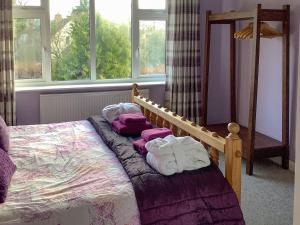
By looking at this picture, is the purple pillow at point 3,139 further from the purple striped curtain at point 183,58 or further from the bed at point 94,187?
the purple striped curtain at point 183,58

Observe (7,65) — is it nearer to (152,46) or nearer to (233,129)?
(152,46)

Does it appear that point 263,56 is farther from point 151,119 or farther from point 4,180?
point 4,180

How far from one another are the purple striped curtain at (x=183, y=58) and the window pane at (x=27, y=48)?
147cm

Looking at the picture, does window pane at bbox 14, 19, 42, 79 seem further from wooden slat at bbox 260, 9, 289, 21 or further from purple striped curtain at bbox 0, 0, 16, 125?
wooden slat at bbox 260, 9, 289, 21

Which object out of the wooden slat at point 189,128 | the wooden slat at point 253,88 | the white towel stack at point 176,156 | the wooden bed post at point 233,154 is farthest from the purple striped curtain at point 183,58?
the wooden bed post at point 233,154

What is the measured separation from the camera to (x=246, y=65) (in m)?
4.47

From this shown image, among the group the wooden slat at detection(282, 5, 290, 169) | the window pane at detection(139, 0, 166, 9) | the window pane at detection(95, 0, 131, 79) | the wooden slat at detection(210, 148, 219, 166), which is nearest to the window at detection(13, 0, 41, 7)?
the window pane at detection(95, 0, 131, 79)

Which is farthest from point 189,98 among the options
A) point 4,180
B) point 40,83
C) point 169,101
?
point 4,180

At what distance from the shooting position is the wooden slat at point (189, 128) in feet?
7.34

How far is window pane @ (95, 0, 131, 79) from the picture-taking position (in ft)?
15.0

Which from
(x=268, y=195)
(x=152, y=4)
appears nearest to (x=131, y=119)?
(x=268, y=195)

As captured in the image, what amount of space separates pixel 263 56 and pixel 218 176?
7.63 feet

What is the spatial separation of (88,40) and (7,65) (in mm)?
998

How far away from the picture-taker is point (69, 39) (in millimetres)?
4504
